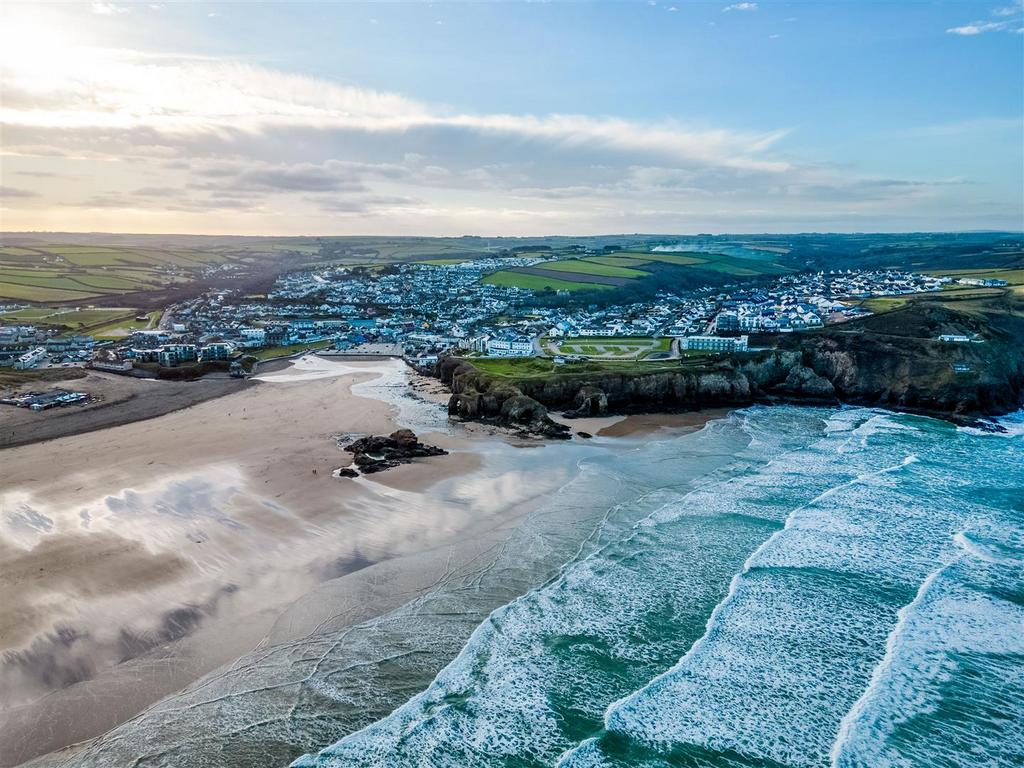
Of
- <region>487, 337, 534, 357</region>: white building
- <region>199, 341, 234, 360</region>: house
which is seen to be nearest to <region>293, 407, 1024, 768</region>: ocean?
<region>487, 337, 534, 357</region>: white building

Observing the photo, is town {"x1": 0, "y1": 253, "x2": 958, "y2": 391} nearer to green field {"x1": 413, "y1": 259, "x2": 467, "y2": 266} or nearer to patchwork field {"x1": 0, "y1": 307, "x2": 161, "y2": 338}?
patchwork field {"x1": 0, "y1": 307, "x2": 161, "y2": 338}

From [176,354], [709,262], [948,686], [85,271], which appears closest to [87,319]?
[176,354]

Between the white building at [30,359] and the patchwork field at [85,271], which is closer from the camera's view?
the white building at [30,359]

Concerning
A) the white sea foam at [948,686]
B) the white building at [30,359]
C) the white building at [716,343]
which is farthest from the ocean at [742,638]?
the white building at [30,359]

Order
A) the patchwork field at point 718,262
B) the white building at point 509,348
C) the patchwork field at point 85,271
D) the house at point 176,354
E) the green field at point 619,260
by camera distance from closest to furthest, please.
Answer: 1. the white building at point 509,348
2. the house at point 176,354
3. the patchwork field at point 85,271
4. the green field at point 619,260
5. the patchwork field at point 718,262

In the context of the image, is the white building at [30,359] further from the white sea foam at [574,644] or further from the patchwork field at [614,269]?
the patchwork field at [614,269]

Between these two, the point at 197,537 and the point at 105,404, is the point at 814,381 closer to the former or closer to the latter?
the point at 197,537
